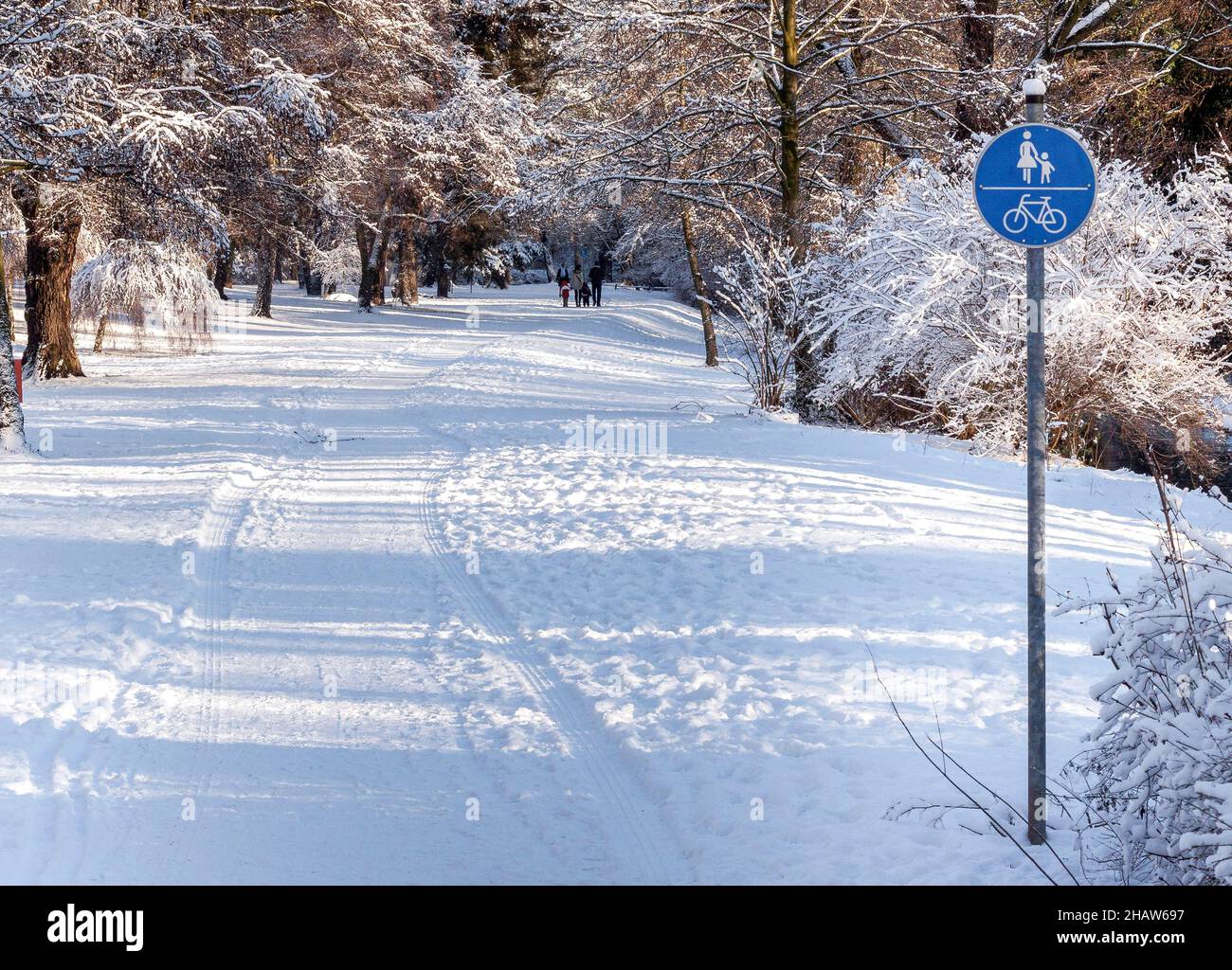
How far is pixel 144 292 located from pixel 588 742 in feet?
70.8

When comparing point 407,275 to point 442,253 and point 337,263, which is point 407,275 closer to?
point 442,253

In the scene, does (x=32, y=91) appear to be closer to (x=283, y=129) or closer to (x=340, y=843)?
(x=283, y=129)

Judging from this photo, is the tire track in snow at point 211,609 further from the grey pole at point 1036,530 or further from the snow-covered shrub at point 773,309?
the snow-covered shrub at point 773,309

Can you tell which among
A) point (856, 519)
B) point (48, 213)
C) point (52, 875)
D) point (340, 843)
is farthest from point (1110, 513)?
point (48, 213)

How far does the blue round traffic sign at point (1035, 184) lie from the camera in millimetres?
4176

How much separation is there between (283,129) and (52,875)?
13.2m

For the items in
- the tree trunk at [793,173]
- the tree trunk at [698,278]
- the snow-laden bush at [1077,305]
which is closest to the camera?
the snow-laden bush at [1077,305]

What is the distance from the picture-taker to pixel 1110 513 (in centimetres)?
1015

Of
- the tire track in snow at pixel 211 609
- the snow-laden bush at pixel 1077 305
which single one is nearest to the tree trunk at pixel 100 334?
the tire track in snow at pixel 211 609

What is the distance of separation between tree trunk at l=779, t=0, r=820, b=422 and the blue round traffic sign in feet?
37.5

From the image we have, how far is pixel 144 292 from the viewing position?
24.3 metres

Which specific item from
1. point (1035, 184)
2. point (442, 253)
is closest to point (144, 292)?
point (1035, 184)

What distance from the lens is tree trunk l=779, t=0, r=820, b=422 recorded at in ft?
52.0

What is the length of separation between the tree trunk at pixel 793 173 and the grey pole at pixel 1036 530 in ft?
37.5
